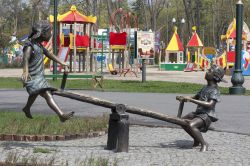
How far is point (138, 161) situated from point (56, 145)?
1557mm

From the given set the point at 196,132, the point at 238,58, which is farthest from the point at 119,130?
the point at 238,58

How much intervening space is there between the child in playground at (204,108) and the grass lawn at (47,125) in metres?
1.95

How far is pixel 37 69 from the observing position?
7523 millimetres

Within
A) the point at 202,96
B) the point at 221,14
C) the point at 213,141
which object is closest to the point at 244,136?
the point at 213,141

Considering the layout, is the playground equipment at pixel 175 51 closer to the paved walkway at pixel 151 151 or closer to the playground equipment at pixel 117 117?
the paved walkway at pixel 151 151

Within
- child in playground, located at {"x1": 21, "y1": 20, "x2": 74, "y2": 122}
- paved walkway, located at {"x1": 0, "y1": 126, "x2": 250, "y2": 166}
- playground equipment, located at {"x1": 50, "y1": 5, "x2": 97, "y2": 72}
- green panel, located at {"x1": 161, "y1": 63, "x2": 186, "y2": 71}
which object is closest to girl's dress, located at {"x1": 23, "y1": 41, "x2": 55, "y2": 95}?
child in playground, located at {"x1": 21, "y1": 20, "x2": 74, "y2": 122}

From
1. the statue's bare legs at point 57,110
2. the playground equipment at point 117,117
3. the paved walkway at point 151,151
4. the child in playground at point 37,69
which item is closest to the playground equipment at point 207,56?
the paved walkway at point 151,151

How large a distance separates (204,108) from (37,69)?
245 cm

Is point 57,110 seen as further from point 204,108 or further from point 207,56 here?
point 207,56

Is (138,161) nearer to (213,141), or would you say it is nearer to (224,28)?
(213,141)

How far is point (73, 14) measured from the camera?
34969 mm

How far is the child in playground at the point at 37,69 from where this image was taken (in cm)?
742

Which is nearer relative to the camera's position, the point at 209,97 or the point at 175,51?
the point at 209,97

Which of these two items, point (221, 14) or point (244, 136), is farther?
point (221, 14)
